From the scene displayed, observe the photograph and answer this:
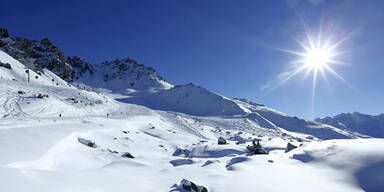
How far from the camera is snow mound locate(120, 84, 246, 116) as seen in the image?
82125mm

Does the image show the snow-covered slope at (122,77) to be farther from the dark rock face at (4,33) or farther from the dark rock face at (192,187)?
the dark rock face at (192,187)

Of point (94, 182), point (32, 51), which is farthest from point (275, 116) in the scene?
point (32, 51)

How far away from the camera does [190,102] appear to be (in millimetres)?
92375

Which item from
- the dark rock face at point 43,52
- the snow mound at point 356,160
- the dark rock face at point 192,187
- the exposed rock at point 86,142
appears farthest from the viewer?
the dark rock face at point 43,52

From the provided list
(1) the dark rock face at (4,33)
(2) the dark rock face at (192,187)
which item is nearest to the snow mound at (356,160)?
(2) the dark rock face at (192,187)

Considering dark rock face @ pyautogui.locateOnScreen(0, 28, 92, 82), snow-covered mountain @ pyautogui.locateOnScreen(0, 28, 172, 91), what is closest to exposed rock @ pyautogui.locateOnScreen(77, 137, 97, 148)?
snow-covered mountain @ pyautogui.locateOnScreen(0, 28, 172, 91)

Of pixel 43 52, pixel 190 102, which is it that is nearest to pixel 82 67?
pixel 43 52

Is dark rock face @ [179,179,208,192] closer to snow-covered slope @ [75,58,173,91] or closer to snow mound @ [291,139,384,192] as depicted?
snow mound @ [291,139,384,192]

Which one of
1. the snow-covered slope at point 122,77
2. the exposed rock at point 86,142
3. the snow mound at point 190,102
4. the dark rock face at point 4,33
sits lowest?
the exposed rock at point 86,142

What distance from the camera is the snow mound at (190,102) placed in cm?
8212

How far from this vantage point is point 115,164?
8.56 metres

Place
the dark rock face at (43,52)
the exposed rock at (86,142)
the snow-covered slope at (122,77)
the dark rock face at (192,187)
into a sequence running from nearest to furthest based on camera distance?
the dark rock face at (192,187), the exposed rock at (86,142), the dark rock face at (43,52), the snow-covered slope at (122,77)

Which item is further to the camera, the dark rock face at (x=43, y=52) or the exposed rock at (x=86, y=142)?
the dark rock face at (x=43, y=52)

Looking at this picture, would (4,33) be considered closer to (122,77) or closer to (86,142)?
(122,77)
